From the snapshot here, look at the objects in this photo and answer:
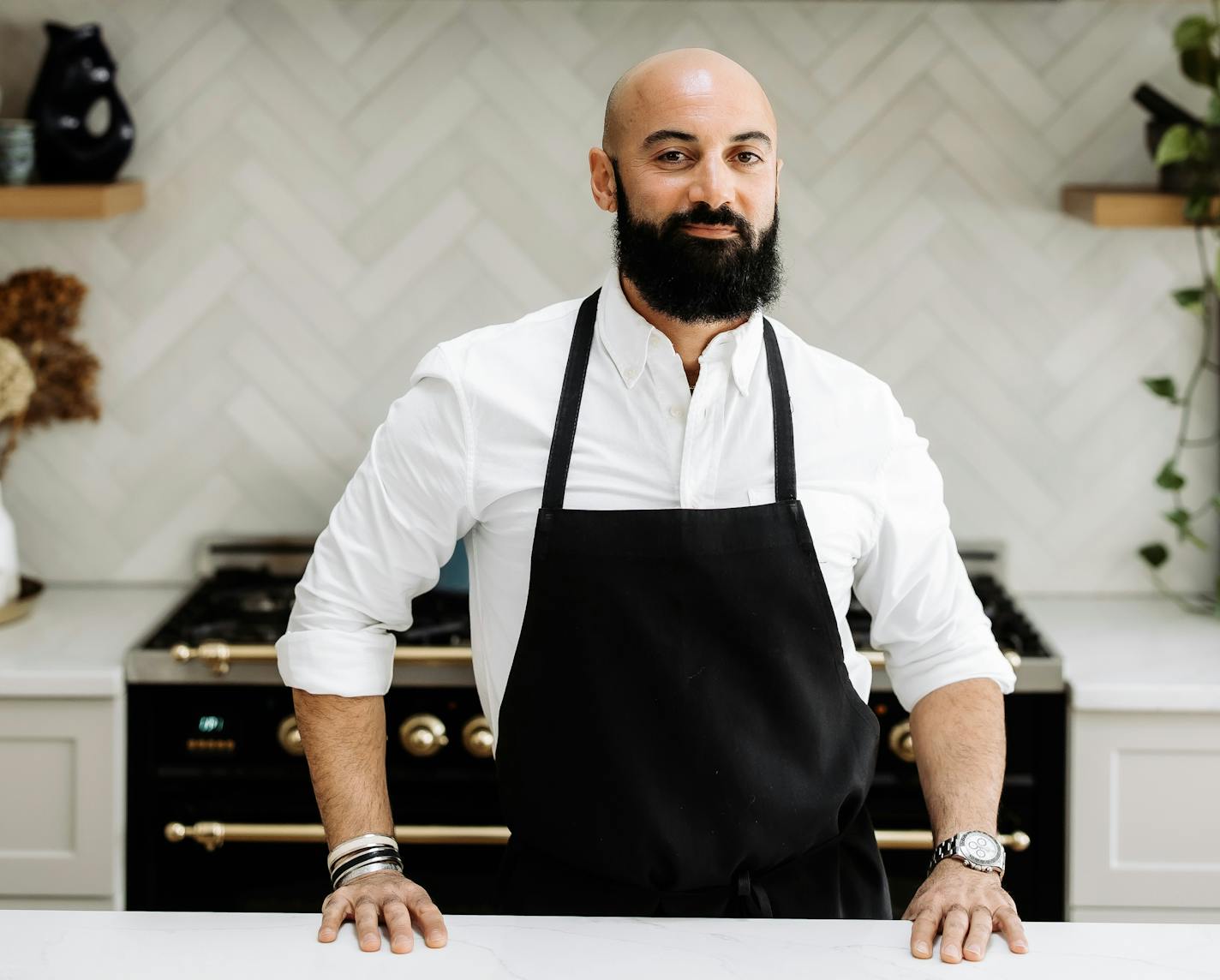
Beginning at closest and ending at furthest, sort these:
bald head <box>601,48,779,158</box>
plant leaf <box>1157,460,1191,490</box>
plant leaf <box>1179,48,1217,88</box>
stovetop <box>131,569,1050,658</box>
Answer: bald head <box>601,48,779,158</box>, stovetop <box>131,569,1050,658</box>, plant leaf <box>1179,48,1217,88</box>, plant leaf <box>1157,460,1191,490</box>

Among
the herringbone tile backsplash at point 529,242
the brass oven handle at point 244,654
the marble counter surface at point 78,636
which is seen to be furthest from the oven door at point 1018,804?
the marble counter surface at point 78,636

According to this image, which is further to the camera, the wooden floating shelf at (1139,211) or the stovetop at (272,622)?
the wooden floating shelf at (1139,211)

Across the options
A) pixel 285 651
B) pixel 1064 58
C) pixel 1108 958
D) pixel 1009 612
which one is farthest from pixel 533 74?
pixel 1108 958

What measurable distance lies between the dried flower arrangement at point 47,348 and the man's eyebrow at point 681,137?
1.54 m

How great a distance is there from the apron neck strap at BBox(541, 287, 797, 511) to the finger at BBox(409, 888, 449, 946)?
45cm

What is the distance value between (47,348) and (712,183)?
166cm

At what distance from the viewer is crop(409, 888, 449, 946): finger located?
127 cm

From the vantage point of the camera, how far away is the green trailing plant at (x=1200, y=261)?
2.42 metres

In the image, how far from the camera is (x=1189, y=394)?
2.77m

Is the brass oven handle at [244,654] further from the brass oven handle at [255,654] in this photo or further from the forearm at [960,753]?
the forearm at [960,753]

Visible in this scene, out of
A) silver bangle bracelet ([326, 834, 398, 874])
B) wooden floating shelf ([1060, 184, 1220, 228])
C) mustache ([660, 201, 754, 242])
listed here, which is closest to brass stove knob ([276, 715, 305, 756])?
silver bangle bracelet ([326, 834, 398, 874])

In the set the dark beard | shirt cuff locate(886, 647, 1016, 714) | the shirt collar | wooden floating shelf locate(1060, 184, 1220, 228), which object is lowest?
shirt cuff locate(886, 647, 1016, 714)

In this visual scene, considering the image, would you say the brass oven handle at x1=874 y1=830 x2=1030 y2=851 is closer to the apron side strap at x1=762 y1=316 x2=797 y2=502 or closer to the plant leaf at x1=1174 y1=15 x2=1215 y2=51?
the apron side strap at x1=762 y1=316 x2=797 y2=502

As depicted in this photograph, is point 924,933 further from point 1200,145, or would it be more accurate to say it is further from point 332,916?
point 1200,145
